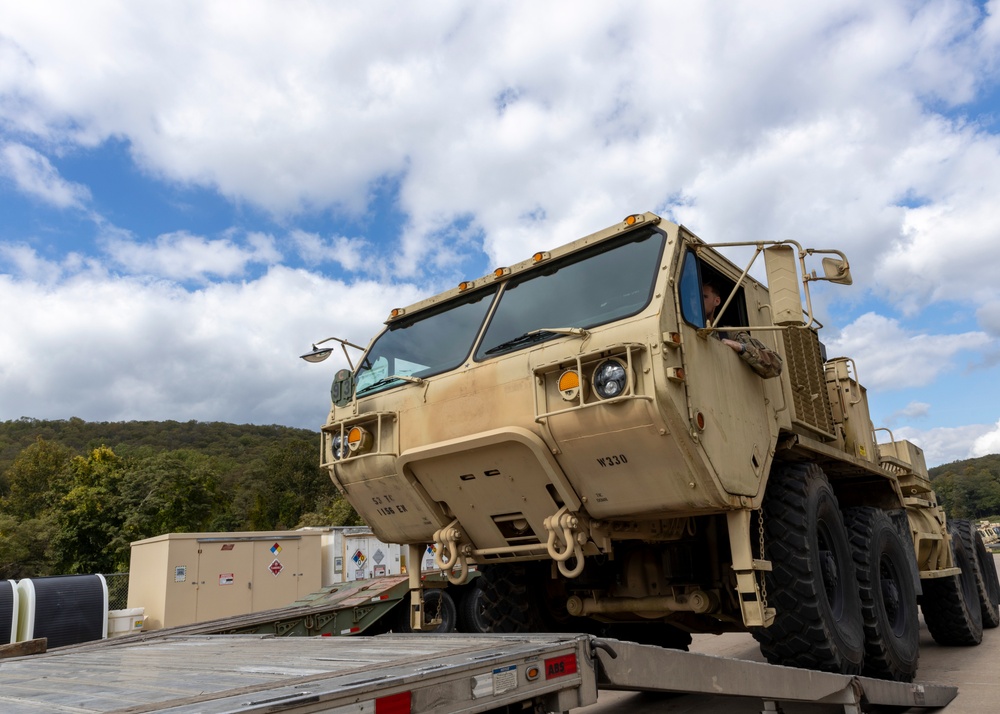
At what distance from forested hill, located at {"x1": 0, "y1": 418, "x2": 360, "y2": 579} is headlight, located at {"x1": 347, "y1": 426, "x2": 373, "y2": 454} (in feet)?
99.1

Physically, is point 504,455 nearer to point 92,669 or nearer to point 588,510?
point 588,510

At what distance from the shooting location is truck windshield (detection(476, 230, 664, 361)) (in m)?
4.50

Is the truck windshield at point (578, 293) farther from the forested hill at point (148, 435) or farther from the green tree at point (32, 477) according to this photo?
the forested hill at point (148, 435)

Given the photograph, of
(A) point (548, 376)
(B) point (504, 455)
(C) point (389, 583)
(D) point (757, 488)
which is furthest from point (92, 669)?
(C) point (389, 583)

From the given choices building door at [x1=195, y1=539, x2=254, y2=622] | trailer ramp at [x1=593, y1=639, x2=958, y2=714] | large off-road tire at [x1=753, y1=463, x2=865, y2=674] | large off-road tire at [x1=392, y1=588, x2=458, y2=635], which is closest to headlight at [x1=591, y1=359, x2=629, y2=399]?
trailer ramp at [x1=593, y1=639, x2=958, y2=714]

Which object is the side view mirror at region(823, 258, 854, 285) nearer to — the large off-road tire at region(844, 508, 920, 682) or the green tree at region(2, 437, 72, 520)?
the large off-road tire at region(844, 508, 920, 682)

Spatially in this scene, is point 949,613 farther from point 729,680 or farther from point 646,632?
point 729,680

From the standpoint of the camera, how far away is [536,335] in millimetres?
4668

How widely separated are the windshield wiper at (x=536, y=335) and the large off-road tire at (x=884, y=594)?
301 cm

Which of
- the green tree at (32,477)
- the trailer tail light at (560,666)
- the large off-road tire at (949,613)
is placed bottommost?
the large off-road tire at (949,613)

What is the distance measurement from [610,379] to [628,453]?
42 cm

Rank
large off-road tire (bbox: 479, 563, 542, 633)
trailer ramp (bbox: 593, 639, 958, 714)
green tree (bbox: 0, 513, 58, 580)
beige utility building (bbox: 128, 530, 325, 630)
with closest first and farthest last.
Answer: trailer ramp (bbox: 593, 639, 958, 714) < large off-road tire (bbox: 479, 563, 542, 633) < beige utility building (bbox: 128, 530, 325, 630) < green tree (bbox: 0, 513, 58, 580)

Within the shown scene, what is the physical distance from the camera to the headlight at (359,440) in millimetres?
5203

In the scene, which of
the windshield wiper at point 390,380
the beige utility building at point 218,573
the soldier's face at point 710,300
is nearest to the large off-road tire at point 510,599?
the windshield wiper at point 390,380
